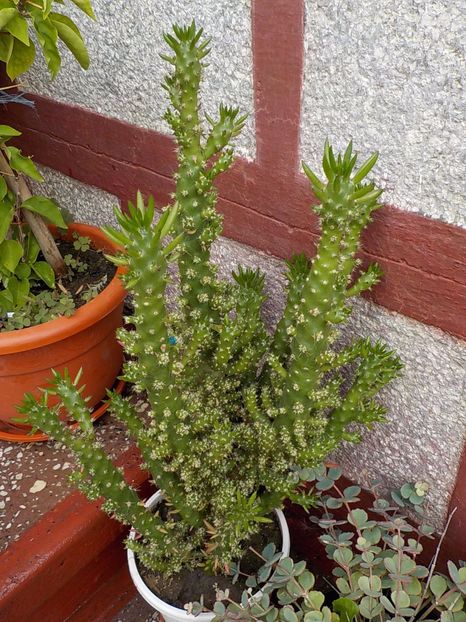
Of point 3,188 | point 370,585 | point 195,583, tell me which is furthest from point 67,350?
point 370,585

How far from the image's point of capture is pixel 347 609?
4.25 ft

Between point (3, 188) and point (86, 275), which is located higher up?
point (3, 188)

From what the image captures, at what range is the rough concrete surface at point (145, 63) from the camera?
1.39 m

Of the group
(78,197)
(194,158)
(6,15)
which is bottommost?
(78,197)

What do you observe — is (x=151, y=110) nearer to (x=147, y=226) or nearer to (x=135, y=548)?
(x=147, y=226)

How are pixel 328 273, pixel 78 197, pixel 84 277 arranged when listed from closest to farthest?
1. pixel 328 273
2. pixel 84 277
3. pixel 78 197

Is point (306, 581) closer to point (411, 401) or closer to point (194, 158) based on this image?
point (411, 401)

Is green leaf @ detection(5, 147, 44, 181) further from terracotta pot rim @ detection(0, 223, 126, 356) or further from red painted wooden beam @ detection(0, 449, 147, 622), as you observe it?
red painted wooden beam @ detection(0, 449, 147, 622)

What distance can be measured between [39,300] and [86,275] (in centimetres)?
21

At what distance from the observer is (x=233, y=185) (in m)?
1.59

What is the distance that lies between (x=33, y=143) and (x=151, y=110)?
2.60 feet

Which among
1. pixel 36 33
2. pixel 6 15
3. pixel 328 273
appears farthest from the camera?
pixel 36 33

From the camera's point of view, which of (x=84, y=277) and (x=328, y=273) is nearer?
(x=328, y=273)

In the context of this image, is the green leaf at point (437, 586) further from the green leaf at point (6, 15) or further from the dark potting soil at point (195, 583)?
the green leaf at point (6, 15)
